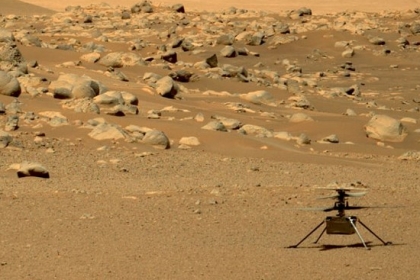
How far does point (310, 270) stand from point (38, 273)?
154 cm

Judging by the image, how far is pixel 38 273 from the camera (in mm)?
6188

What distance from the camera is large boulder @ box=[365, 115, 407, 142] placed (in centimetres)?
1304

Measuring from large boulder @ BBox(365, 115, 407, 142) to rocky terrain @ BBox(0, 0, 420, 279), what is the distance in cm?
2

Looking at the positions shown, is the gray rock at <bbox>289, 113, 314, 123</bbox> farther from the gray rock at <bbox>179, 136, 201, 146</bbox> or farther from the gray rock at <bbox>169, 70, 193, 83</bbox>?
the gray rock at <bbox>169, 70, 193, 83</bbox>

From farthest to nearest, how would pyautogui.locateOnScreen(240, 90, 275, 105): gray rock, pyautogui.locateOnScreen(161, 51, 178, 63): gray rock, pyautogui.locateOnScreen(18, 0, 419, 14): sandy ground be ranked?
pyautogui.locateOnScreen(18, 0, 419, 14): sandy ground, pyautogui.locateOnScreen(161, 51, 178, 63): gray rock, pyautogui.locateOnScreen(240, 90, 275, 105): gray rock

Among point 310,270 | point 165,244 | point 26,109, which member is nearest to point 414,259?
point 310,270

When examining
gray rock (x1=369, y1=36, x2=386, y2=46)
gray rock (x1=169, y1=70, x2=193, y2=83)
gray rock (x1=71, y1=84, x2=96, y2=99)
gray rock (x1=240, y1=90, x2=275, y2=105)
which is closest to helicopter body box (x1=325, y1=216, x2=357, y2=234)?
gray rock (x1=71, y1=84, x2=96, y2=99)

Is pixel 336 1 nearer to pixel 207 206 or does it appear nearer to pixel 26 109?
pixel 26 109

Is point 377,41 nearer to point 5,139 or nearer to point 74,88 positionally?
point 74,88

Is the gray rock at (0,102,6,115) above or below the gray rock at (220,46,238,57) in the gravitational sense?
above

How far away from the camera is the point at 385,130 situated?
515 inches

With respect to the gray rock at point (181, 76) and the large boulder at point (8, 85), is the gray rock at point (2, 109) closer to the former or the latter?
the large boulder at point (8, 85)

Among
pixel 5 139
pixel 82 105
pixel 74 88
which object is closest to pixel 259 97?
pixel 74 88

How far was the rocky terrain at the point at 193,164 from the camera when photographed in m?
6.66
